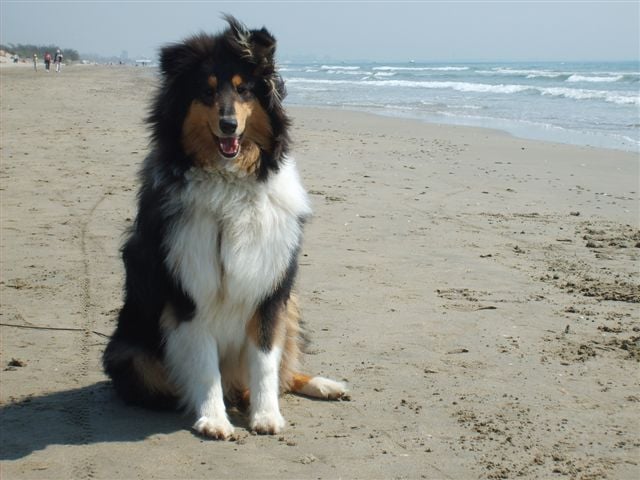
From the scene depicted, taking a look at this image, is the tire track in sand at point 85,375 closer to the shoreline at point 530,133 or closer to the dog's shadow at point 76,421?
the dog's shadow at point 76,421

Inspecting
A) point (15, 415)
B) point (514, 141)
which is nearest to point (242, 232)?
point (15, 415)

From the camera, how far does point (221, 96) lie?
4043 mm

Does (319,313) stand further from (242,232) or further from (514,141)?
(514,141)

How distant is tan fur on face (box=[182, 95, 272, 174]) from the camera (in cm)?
407

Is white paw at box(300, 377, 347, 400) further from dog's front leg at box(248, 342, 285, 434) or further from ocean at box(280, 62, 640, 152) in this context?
ocean at box(280, 62, 640, 152)

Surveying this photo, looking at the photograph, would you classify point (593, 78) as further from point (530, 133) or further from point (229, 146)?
point (229, 146)

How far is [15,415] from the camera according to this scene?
435 cm

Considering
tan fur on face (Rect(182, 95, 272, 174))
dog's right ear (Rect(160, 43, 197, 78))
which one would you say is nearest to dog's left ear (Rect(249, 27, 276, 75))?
tan fur on face (Rect(182, 95, 272, 174))

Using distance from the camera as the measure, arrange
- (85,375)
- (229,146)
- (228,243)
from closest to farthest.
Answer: (229,146) < (228,243) < (85,375)

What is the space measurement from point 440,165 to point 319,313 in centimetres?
699

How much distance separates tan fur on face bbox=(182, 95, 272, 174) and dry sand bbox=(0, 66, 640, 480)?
1363 millimetres

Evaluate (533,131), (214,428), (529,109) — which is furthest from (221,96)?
(529,109)

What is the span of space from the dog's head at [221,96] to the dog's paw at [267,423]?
1.23m

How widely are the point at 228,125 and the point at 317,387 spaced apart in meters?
1.59
